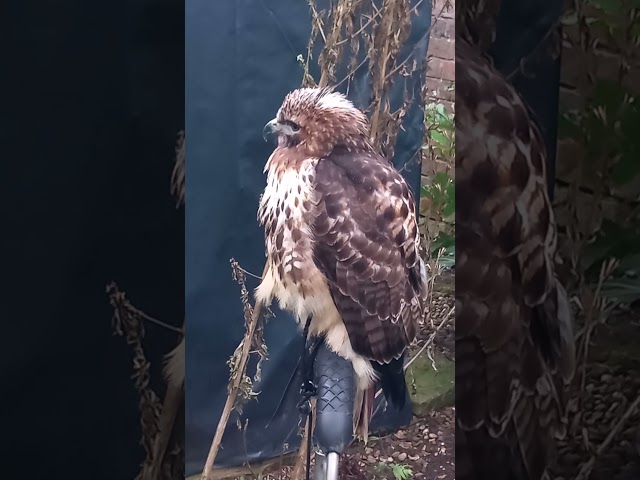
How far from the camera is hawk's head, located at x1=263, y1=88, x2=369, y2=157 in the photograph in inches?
54.2

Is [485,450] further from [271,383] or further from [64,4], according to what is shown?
[64,4]

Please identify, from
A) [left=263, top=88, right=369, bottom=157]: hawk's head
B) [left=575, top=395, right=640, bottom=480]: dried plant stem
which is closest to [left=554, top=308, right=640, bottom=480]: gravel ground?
[left=575, top=395, right=640, bottom=480]: dried plant stem

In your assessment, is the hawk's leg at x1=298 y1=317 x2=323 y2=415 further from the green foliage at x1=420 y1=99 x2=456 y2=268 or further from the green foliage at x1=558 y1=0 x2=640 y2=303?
the green foliage at x1=558 y1=0 x2=640 y2=303

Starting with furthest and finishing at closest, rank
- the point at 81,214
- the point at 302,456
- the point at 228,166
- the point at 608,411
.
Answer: the point at 302,456 < the point at 228,166 < the point at 608,411 < the point at 81,214

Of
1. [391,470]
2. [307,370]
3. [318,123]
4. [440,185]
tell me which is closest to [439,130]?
[440,185]

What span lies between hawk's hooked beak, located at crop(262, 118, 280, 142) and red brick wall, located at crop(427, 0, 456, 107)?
0.94ft

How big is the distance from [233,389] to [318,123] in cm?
50

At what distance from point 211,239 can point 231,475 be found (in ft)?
1.43

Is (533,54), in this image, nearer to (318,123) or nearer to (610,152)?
(610,152)

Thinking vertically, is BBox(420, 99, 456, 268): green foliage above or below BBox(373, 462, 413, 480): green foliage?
above

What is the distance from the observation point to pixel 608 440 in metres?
1.21

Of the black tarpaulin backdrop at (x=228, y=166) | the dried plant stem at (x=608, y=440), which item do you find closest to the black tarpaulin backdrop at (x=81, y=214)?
the black tarpaulin backdrop at (x=228, y=166)

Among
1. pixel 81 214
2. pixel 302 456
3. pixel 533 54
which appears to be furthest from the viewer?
pixel 302 456

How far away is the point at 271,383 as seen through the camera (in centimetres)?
143
